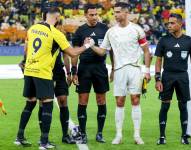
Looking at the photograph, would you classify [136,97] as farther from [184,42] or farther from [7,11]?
[7,11]

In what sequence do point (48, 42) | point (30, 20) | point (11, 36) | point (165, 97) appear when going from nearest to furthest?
point (48, 42) → point (165, 97) → point (11, 36) → point (30, 20)

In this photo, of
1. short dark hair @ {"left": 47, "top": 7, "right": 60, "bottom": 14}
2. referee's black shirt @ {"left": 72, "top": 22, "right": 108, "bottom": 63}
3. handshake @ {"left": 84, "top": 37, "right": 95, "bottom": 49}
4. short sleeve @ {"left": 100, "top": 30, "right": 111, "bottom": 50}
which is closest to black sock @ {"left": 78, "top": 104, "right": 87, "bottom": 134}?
referee's black shirt @ {"left": 72, "top": 22, "right": 108, "bottom": 63}

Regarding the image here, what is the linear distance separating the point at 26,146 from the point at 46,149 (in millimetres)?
498

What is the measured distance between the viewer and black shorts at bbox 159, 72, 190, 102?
377 inches

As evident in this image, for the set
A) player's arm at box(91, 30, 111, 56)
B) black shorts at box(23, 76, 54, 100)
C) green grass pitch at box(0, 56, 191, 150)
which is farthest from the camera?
player's arm at box(91, 30, 111, 56)

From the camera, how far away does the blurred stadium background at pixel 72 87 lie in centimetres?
1012

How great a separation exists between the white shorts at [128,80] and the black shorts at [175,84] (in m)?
0.38

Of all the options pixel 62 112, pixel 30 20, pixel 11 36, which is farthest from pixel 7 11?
pixel 62 112

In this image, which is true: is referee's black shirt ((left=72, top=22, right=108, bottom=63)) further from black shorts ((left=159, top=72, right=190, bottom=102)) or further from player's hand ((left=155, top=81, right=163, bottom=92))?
black shorts ((left=159, top=72, right=190, bottom=102))

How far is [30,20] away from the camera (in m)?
34.3

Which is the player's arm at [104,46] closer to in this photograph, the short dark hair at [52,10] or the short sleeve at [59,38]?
the short sleeve at [59,38]

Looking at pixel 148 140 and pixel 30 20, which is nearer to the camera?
pixel 148 140

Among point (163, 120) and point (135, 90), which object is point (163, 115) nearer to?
point (163, 120)

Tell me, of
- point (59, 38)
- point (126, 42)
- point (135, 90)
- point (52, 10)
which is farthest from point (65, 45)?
point (135, 90)
